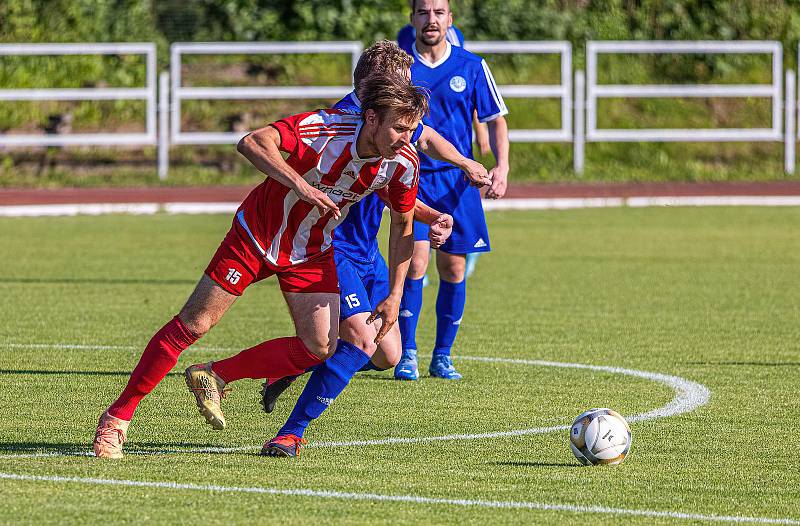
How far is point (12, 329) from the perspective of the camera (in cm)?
1038

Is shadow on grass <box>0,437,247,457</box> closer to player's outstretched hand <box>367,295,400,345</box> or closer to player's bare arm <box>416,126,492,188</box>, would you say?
player's outstretched hand <box>367,295,400,345</box>

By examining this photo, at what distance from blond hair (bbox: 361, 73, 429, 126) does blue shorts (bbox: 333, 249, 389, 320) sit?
3.27 ft

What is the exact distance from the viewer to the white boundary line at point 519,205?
20.7 meters

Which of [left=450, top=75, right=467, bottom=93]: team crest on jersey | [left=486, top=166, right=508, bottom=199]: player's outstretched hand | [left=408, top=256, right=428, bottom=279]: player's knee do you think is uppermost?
[left=450, top=75, right=467, bottom=93]: team crest on jersey

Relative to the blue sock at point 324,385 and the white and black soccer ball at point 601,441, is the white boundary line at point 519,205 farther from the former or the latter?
the white and black soccer ball at point 601,441

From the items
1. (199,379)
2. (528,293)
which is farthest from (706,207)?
(199,379)

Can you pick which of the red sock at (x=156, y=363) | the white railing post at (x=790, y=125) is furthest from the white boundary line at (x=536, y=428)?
the white railing post at (x=790, y=125)

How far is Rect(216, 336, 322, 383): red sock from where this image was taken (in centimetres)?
650

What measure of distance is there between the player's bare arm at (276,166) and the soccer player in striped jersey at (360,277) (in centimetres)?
41

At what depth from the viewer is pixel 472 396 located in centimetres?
802

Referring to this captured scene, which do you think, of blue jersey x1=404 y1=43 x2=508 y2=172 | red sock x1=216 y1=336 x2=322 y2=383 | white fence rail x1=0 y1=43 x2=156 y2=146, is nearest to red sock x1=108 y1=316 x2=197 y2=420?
red sock x1=216 y1=336 x2=322 y2=383

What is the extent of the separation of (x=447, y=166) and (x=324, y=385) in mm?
2851

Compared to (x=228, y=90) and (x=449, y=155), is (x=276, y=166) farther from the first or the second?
(x=228, y=90)

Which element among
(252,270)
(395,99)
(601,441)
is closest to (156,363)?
(252,270)
